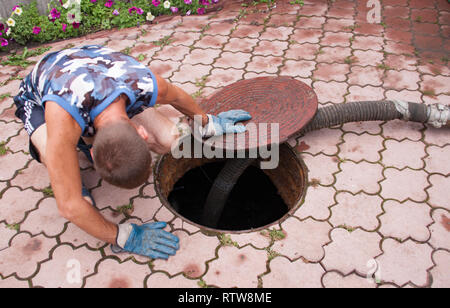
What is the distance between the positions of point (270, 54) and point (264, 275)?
9.24 ft

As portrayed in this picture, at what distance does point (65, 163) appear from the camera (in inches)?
87.8

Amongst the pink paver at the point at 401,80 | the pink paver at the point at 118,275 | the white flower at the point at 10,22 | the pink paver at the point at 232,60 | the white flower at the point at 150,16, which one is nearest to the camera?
the pink paver at the point at 118,275

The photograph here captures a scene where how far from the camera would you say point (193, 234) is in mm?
2850

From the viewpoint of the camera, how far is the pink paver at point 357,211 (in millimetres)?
2832

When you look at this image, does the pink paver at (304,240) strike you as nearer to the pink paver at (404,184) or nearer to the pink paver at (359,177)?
the pink paver at (359,177)

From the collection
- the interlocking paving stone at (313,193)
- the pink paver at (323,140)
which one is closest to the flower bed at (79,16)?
the interlocking paving stone at (313,193)

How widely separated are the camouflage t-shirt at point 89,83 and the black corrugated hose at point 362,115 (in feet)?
3.73

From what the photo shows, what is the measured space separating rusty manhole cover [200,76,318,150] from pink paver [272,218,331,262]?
65 centimetres

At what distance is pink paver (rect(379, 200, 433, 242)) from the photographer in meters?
2.73

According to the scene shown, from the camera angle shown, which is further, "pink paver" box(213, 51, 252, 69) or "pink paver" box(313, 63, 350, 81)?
"pink paver" box(213, 51, 252, 69)

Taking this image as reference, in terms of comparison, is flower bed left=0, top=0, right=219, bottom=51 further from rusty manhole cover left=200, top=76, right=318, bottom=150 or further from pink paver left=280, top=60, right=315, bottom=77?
rusty manhole cover left=200, top=76, right=318, bottom=150

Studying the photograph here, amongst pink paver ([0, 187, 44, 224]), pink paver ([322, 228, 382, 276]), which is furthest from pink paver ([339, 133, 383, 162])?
pink paver ([0, 187, 44, 224])

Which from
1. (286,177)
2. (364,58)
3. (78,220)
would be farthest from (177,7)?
(78,220)
